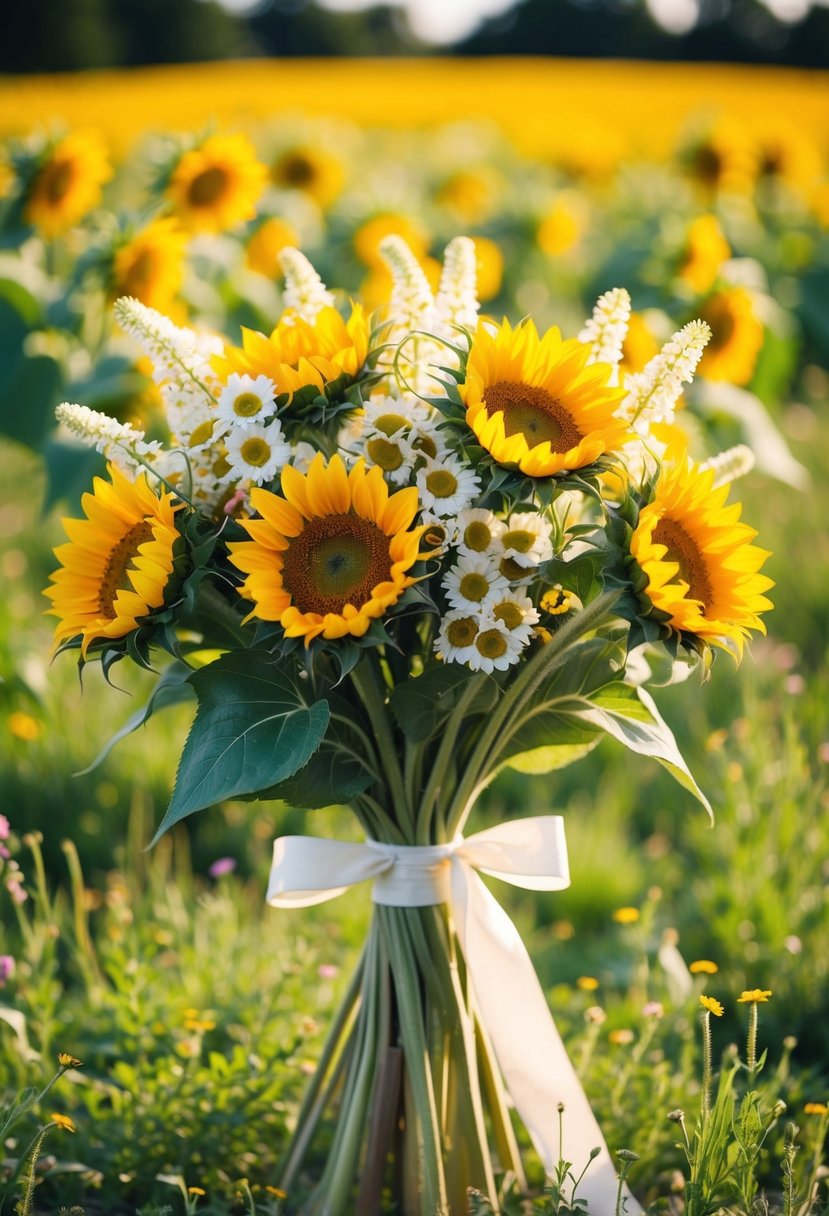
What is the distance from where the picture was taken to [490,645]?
1264 mm

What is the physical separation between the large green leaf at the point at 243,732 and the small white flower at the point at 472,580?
0.54 ft

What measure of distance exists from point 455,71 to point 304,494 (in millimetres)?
23088

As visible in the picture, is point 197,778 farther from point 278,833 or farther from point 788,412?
point 788,412

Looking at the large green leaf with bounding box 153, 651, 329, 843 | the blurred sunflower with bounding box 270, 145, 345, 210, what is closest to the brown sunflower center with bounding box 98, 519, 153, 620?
the large green leaf with bounding box 153, 651, 329, 843

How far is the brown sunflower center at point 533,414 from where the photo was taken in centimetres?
127

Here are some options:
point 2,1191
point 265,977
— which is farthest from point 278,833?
point 2,1191

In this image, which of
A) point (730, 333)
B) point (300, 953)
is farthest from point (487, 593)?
point (730, 333)

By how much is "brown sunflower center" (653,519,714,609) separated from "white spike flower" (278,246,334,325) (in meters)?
0.45

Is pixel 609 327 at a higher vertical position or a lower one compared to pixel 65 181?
lower

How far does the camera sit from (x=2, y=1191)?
→ 1.52m

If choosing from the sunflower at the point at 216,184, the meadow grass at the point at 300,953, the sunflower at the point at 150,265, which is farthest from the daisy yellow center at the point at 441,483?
the sunflower at the point at 216,184

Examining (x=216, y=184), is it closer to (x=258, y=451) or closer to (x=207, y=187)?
(x=207, y=187)

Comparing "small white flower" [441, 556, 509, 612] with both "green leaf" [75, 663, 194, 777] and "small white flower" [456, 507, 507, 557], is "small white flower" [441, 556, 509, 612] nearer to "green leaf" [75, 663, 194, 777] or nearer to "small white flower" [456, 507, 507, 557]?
"small white flower" [456, 507, 507, 557]

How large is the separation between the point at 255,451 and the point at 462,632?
27 cm
